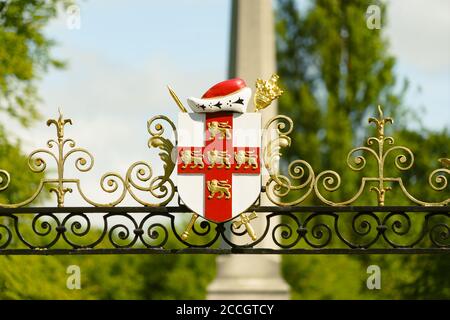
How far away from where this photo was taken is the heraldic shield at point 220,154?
10.7 metres

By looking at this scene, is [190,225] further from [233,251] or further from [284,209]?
[284,209]

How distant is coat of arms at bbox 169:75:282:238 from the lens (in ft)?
35.0

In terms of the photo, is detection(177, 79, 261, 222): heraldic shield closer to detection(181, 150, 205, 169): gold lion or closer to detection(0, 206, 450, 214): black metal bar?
detection(181, 150, 205, 169): gold lion

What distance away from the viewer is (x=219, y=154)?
10680 millimetres

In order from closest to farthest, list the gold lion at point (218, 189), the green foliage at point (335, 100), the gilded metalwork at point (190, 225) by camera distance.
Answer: the gold lion at point (218, 189), the gilded metalwork at point (190, 225), the green foliage at point (335, 100)

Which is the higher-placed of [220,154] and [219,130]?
[219,130]

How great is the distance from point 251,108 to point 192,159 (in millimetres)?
6024

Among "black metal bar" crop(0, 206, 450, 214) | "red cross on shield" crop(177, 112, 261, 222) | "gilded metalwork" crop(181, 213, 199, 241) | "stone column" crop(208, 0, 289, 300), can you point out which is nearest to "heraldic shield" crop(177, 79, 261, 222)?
"red cross on shield" crop(177, 112, 261, 222)

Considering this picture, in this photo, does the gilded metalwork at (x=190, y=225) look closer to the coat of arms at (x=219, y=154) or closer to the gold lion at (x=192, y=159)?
the coat of arms at (x=219, y=154)

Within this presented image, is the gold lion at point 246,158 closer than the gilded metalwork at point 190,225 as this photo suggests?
Yes

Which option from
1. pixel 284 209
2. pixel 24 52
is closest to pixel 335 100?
pixel 24 52

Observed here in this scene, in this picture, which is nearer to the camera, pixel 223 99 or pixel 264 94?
Result: pixel 223 99

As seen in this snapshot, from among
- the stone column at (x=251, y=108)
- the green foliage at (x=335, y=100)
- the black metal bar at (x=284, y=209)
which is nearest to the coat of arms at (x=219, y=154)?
the black metal bar at (x=284, y=209)

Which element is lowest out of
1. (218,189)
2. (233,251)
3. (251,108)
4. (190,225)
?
(233,251)
